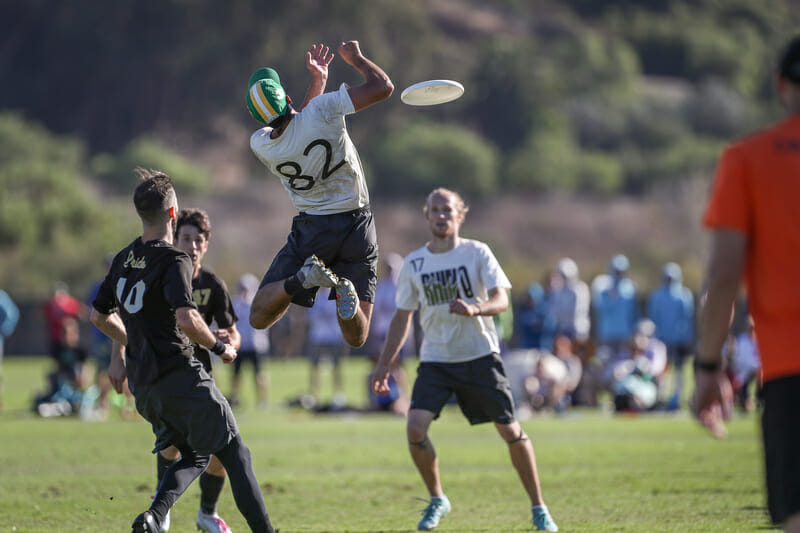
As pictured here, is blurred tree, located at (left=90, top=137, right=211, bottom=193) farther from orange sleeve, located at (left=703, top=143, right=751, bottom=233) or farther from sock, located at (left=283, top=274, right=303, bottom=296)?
orange sleeve, located at (left=703, top=143, right=751, bottom=233)

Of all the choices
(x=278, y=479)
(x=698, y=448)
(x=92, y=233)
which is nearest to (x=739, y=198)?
(x=278, y=479)

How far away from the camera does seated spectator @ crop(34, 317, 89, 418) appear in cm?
1778

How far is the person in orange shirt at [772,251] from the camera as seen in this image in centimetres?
408

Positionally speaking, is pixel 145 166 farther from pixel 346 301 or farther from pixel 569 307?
pixel 346 301

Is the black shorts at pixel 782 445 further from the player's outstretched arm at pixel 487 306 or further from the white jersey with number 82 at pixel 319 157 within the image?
the white jersey with number 82 at pixel 319 157

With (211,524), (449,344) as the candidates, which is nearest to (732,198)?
(449,344)

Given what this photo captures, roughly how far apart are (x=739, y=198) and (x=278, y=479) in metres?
6.83

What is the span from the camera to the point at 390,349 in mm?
7770

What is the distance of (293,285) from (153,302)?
136cm

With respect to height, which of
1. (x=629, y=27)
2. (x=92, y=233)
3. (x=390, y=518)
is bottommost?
(x=390, y=518)

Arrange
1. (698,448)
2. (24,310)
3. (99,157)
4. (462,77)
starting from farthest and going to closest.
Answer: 1. (462,77)
2. (99,157)
3. (24,310)
4. (698,448)

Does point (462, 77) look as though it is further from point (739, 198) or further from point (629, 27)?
point (739, 198)

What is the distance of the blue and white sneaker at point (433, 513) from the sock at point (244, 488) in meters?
1.71

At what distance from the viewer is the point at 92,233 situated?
55.6m
